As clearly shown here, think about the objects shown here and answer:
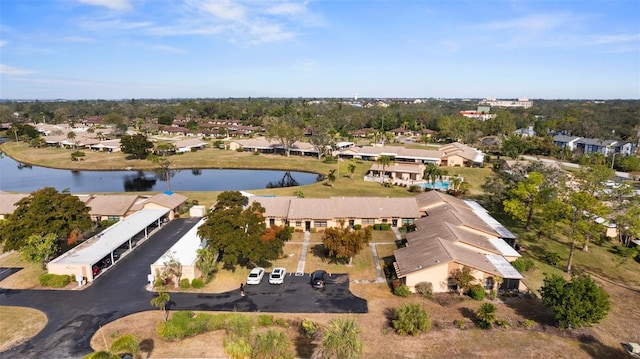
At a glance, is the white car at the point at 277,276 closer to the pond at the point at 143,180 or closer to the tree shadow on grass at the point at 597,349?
the tree shadow on grass at the point at 597,349

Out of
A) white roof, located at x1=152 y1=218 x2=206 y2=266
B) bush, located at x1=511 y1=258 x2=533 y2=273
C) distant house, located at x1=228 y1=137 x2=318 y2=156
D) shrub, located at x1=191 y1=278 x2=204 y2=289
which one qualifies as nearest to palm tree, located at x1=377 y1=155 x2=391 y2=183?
distant house, located at x1=228 y1=137 x2=318 y2=156

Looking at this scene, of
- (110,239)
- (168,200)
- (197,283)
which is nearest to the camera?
(197,283)

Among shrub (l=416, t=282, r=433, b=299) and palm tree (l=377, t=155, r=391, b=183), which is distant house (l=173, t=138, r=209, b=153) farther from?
shrub (l=416, t=282, r=433, b=299)

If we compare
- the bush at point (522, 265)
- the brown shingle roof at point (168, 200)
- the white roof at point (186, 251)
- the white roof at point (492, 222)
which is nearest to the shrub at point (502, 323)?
the bush at point (522, 265)

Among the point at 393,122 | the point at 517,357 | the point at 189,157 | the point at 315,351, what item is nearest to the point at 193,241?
the point at 315,351

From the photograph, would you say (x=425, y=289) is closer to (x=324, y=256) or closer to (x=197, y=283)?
(x=324, y=256)

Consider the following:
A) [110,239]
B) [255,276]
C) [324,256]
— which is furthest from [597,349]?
[110,239]
